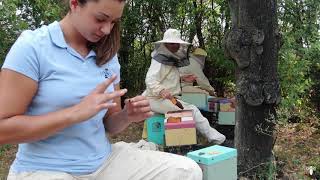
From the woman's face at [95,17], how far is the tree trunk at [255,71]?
2.17 metres

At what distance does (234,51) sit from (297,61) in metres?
1.19

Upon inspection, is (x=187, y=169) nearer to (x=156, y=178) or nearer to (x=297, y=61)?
(x=156, y=178)

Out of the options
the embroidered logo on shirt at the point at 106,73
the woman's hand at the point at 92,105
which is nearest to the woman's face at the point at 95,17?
the embroidered logo on shirt at the point at 106,73

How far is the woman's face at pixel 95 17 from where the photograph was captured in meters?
1.87

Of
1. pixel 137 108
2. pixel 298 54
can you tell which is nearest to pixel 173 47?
pixel 298 54

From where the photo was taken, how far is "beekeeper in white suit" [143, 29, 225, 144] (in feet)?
17.5

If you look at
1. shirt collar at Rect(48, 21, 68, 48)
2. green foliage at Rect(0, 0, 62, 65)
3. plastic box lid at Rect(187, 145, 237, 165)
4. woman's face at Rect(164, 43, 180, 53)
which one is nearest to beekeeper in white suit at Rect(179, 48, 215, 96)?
woman's face at Rect(164, 43, 180, 53)

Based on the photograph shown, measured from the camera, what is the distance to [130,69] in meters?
7.75

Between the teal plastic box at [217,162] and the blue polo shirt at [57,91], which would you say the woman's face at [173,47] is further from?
the blue polo shirt at [57,91]

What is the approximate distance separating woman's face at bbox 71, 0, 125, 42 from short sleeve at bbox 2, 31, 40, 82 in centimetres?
23

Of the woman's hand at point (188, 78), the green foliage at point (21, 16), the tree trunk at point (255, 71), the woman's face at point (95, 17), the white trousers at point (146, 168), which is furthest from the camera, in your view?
the woman's hand at point (188, 78)

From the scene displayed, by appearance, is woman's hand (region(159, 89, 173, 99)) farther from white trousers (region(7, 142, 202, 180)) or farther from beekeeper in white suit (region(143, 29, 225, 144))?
white trousers (region(7, 142, 202, 180))

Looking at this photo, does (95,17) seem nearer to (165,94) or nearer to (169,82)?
(165,94)

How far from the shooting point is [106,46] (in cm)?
211
